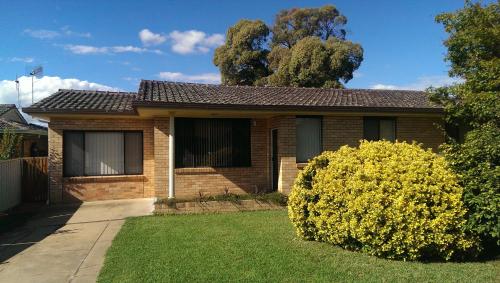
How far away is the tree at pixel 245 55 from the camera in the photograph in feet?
A: 108

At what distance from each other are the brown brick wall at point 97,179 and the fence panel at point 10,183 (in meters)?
0.98

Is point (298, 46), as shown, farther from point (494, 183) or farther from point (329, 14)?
point (494, 183)

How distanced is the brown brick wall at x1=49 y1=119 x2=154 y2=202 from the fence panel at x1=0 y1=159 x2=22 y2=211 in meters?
0.98

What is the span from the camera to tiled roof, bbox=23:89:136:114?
12602 millimetres

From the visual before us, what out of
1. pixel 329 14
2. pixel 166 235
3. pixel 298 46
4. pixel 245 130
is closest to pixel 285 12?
pixel 329 14

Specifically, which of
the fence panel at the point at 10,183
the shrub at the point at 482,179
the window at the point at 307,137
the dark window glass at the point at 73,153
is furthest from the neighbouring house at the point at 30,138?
the shrub at the point at 482,179

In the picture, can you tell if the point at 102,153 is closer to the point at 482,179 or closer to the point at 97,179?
the point at 97,179

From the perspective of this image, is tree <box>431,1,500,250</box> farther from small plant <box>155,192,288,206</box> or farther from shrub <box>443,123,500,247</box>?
small plant <box>155,192,288,206</box>

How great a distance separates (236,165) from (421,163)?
7.44 metres

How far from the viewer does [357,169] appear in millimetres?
7012

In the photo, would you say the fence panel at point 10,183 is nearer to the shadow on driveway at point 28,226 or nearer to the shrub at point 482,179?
the shadow on driveway at point 28,226

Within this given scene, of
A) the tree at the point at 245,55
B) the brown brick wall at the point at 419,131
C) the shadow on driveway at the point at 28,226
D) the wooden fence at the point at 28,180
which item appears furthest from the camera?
the tree at the point at 245,55

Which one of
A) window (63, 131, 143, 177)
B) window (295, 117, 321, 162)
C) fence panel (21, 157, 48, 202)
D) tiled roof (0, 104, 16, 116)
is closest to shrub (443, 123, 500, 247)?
window (295, 117, 321, 162)

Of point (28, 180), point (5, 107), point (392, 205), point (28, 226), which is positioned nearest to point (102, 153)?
point (28, 180)
